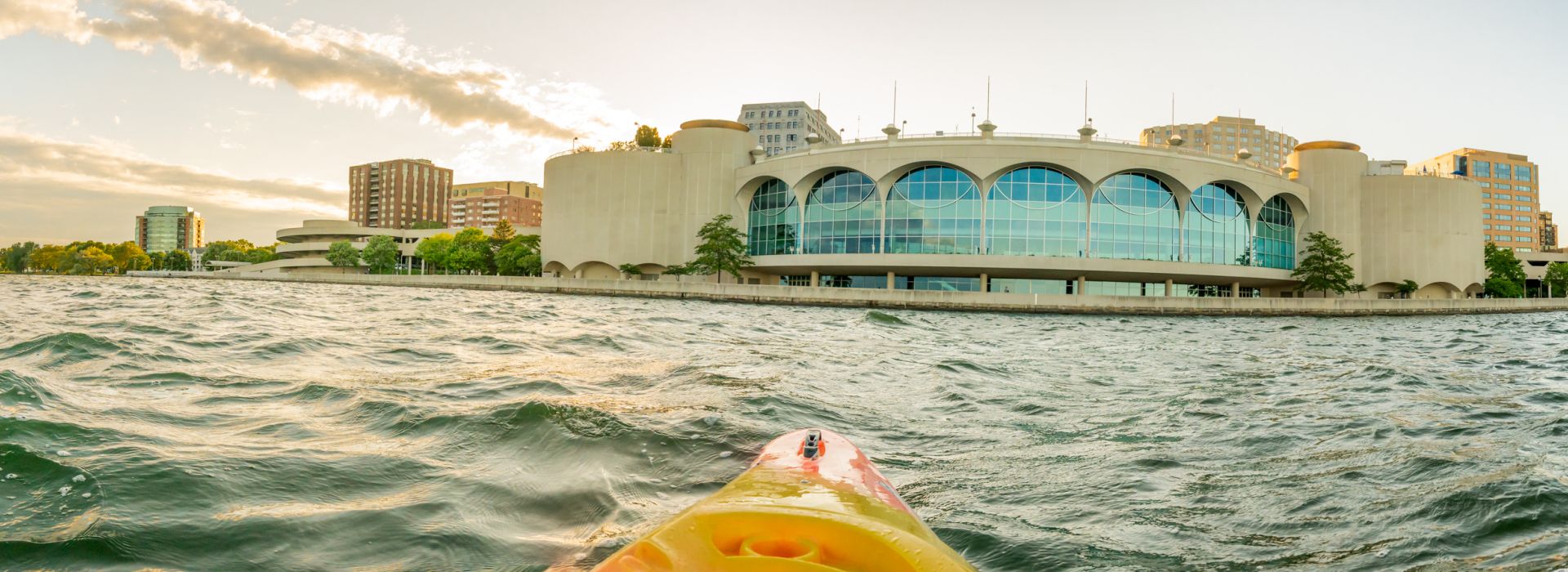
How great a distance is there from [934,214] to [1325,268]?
29090mm

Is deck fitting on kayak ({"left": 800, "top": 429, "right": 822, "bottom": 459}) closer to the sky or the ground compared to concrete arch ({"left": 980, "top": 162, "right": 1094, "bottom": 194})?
closer to the ground

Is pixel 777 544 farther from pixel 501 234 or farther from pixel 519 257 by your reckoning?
pixel 501 234

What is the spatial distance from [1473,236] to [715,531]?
276ft

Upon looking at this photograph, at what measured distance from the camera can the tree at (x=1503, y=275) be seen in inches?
2790

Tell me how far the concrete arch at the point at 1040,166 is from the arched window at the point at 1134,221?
99 centimetres

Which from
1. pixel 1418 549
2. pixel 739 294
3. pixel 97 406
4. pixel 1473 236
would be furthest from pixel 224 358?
pixel 1473 236

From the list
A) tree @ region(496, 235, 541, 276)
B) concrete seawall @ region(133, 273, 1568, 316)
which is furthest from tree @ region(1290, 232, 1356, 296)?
tree @ region(496, 235, 541, 276)

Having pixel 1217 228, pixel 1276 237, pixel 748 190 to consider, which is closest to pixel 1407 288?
pixel 1276 237

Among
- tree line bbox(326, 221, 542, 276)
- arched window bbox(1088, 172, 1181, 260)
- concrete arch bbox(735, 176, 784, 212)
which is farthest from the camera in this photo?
tree line bbox(326, 221, 542, 276)

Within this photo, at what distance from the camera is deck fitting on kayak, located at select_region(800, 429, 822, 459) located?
12.4 ft

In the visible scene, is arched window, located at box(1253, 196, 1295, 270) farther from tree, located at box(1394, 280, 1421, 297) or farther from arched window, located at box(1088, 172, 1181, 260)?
arched window, located at box(1088, 172, 1181, 260)

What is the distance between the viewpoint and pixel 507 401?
652 cm

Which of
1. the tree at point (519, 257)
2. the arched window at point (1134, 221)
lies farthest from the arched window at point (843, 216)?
the tree at point (519, 257)

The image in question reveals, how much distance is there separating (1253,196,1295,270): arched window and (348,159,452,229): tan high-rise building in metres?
159
